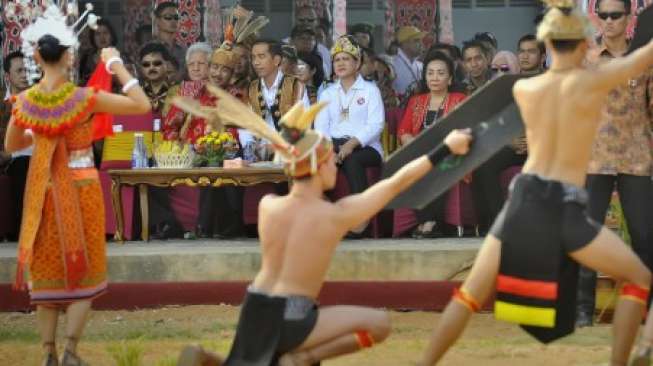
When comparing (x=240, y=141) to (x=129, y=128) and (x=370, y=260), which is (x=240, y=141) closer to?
(x=129, y=128)

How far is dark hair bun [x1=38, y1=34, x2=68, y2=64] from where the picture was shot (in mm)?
7625

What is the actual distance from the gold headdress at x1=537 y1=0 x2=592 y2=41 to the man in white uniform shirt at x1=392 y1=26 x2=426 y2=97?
5.90 metres

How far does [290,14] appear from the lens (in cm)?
1703

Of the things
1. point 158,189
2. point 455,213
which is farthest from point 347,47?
point 158,189

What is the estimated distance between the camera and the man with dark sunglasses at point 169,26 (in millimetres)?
13453

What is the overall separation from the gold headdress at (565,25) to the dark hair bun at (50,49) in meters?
2.58

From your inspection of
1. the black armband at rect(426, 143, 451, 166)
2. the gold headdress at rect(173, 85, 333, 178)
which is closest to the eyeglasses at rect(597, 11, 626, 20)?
the black armband at rect(426, 143, 451, 166)

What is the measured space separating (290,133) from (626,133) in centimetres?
276

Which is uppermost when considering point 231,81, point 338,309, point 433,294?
point 231,81

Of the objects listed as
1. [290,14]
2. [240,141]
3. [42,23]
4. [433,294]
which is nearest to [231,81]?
[240,141]

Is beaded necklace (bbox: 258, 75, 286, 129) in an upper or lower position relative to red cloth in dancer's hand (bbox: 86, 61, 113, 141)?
lower

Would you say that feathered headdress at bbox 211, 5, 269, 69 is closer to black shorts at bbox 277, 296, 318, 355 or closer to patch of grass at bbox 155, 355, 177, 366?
patch of grass at bbox 155, 355, 177, 366

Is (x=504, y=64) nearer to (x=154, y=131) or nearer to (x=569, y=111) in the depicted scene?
(x=154, y=131)

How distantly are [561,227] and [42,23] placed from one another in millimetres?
2982
